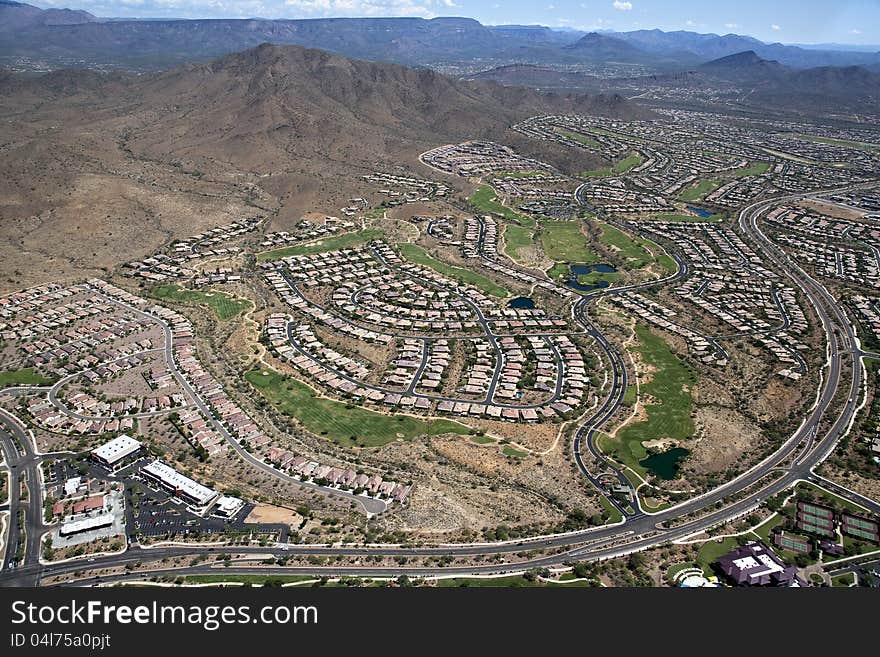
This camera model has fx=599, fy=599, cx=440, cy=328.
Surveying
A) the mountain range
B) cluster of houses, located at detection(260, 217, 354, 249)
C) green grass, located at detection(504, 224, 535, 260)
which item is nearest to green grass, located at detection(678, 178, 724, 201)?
the mountain range

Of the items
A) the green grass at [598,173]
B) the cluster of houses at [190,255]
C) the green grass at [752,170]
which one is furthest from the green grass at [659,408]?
the green grass at [752,170]

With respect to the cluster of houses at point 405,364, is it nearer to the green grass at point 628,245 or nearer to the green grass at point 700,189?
the green grass at point 628,245

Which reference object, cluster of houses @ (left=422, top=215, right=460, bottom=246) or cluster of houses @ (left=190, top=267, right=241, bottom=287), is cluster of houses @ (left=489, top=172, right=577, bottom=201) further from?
cluster of houses @ (left=190, top=267, right=241, bottom=287)

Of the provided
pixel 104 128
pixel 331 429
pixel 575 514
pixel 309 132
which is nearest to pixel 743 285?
pixel 575 514

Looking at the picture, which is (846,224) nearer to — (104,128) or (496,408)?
(496,408)

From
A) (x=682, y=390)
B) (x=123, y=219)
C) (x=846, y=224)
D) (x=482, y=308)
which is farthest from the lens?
(x=846, y=224)
